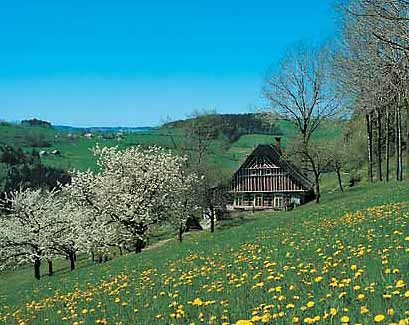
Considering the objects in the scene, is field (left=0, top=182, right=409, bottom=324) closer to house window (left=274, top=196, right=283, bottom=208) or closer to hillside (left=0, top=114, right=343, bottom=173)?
house window (left=274, top=196, right=283, bottom=208)

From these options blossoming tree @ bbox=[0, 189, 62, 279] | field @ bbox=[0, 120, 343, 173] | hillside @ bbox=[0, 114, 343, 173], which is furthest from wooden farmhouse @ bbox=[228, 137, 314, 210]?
blossoming tree @ bbox=[0, 189, 62, 279]

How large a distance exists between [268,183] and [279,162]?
3.97 m

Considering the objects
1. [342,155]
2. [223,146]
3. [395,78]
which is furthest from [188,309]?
A: [223,146]

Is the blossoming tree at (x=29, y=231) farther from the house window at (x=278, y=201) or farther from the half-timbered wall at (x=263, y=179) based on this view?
the house window at (x=278, y=201)

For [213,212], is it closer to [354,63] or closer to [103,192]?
[103,192]

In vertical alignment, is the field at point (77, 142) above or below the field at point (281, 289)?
above

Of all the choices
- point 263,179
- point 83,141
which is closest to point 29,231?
point 263,179

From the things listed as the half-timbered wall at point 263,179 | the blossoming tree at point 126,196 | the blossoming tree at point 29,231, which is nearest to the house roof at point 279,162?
the half-timbered wall at point 263,179

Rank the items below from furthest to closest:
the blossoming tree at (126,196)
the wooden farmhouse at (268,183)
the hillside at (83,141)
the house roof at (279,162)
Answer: the hillside at (83,141) → the wooden farmhouse at (268,183) → the house roof at (279,162) → the blossoming tree at (126,196)

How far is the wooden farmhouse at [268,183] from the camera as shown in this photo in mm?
80125

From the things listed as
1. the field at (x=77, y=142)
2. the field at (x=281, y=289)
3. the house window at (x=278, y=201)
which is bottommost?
the house window at (x=278, y=201)

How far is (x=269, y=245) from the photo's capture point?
1391 centimetres

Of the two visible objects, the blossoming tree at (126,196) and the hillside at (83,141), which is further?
the hillside at (83,141)

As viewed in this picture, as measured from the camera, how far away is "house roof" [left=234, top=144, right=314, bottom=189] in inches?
3137
